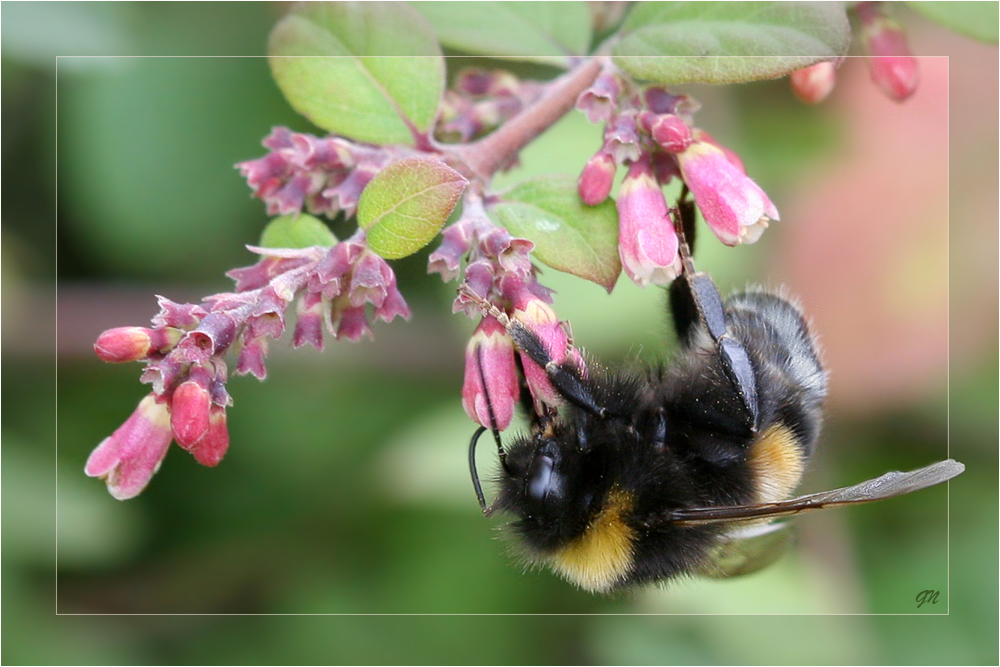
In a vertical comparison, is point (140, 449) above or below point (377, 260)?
below

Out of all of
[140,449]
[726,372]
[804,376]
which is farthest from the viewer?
[804,376]

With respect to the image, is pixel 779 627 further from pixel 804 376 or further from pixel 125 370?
pixel 125 370

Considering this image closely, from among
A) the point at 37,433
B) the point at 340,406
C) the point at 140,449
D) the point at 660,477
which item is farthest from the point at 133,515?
the point at 660,477

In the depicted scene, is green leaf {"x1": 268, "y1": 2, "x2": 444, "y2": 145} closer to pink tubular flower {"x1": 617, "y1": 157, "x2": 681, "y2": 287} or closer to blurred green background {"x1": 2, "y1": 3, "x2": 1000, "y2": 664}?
pink tubular flower {"x1": 617, "y1": 157, "x2": 681, "y2": 287}

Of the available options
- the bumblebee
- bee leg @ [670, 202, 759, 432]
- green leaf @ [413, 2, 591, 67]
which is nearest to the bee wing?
the bumblebee

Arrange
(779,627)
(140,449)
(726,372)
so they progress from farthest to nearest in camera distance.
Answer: (779,627) < (726,372) < (140,449)

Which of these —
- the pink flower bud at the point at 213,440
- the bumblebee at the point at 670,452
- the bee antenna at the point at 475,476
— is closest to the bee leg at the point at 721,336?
the bumblebee at the point at 670,452
